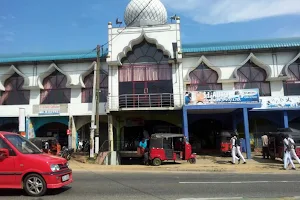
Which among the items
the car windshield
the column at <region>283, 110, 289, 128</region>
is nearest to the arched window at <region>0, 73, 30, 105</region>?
the car windshield

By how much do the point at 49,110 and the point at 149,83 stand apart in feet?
28.5

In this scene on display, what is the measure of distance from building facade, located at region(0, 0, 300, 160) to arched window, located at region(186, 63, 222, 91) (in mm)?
81

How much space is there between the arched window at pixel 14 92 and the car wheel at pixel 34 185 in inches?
780

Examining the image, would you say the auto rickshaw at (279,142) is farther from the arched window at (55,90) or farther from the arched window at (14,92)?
the arched window at (14,92)

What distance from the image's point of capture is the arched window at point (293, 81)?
24.3 m

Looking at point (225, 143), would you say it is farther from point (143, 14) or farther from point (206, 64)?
point (143, 14)

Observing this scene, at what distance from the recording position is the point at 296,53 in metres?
24.3

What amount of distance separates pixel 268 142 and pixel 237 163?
10.8ft

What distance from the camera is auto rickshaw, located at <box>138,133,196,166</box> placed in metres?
17.6

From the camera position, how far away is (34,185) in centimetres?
773

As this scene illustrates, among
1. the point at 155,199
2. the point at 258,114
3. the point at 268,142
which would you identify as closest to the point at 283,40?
the point at 258,114

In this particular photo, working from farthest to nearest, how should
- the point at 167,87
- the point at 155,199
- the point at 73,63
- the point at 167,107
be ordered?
1. the point at 73,63
2. the point at 167,87
3. the point at 167,107
4. the point at 155,199

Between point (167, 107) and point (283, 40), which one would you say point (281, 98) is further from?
point (167, 107)

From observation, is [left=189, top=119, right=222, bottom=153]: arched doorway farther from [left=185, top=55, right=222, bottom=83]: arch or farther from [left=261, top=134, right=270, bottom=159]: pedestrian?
[left=261, top=134, right=270, bottom=159]: pedestrian
